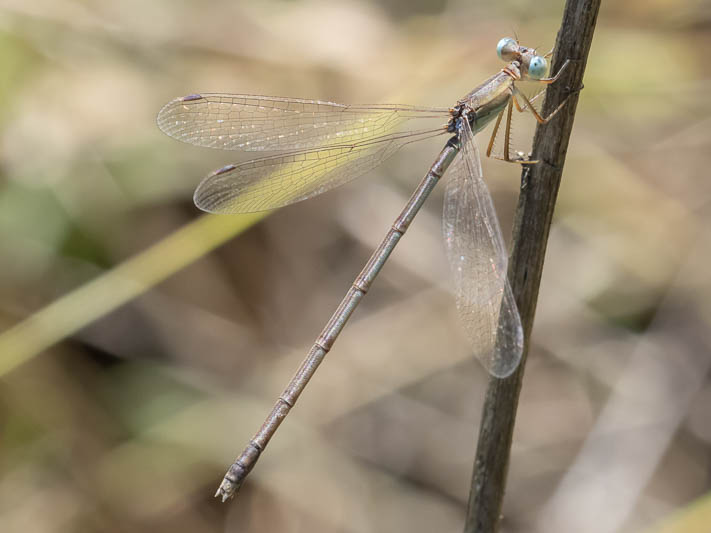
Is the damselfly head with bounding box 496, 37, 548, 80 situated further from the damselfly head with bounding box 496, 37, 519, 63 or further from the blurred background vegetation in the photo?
the blurred background vegetation

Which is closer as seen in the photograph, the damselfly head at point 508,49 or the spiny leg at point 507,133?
the spiny leg at point 507,133

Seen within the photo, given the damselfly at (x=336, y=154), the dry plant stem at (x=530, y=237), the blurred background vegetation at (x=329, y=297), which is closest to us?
the dry plant stem at (x=530, y=237)

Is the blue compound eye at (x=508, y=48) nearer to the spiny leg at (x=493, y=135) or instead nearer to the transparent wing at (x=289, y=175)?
the spiny leg at (x=493, y=135)

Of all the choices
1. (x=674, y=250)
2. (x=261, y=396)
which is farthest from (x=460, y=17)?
(x=261, y=396)

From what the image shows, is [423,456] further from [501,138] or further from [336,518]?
[501,138]

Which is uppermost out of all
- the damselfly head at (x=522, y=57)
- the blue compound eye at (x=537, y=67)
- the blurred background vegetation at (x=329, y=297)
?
the damselfly head at (x=522, y=57)

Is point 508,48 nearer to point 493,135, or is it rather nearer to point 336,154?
point 493,135

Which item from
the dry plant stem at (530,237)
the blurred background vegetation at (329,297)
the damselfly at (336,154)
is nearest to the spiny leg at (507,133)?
the damselfly at (336,154)
